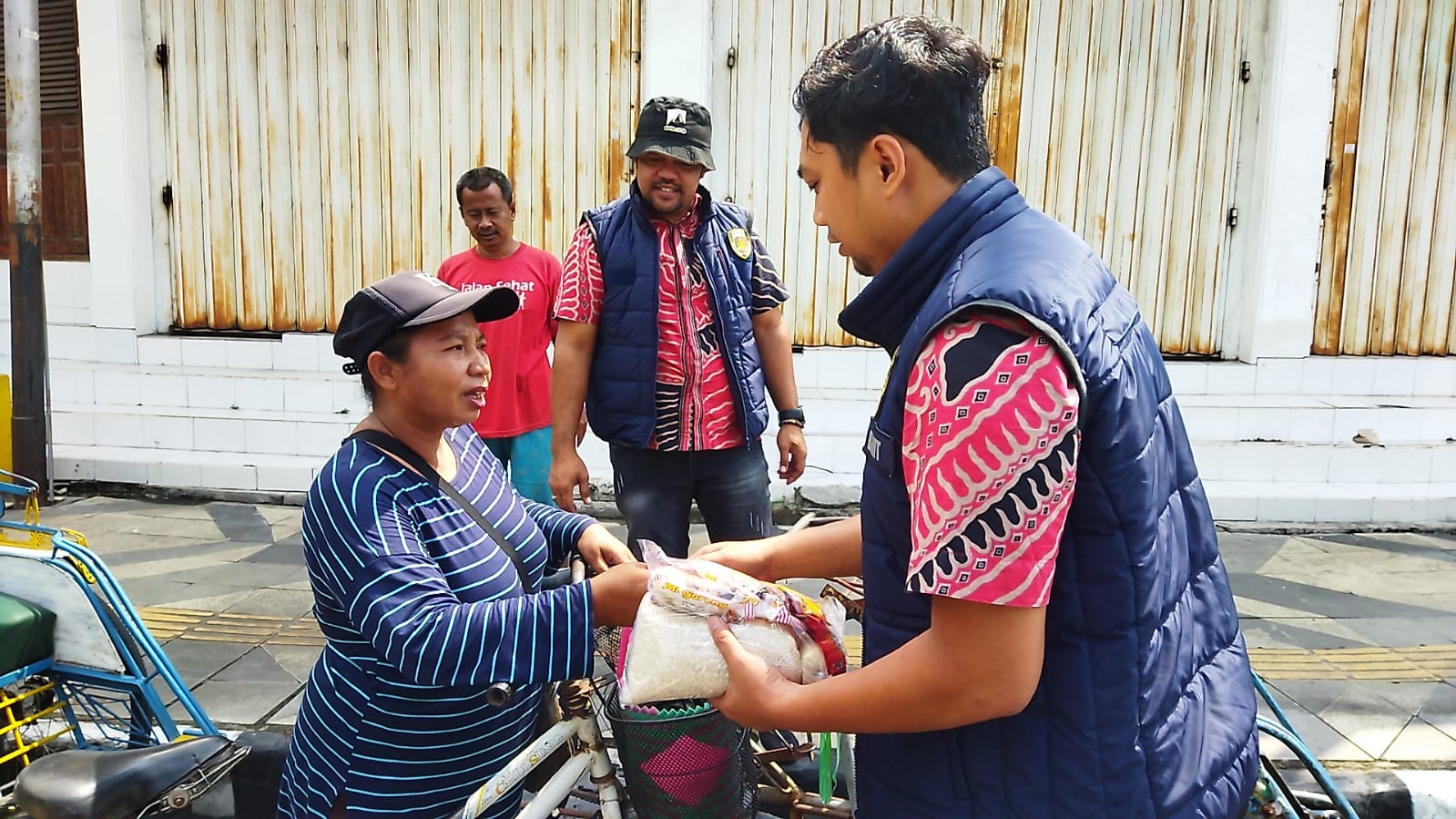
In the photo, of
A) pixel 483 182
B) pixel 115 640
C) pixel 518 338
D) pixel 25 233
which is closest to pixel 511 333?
pixel 518 338

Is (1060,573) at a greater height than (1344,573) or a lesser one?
greater

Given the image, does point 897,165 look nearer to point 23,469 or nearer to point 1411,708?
point 1411,708

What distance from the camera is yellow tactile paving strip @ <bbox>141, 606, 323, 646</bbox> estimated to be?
436 centimetres

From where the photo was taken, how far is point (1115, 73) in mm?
6602

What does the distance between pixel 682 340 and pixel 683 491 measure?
524 millimetres

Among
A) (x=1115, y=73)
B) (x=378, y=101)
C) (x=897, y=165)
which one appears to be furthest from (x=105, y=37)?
(x=897, y=165)

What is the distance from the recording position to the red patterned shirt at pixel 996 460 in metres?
1.08

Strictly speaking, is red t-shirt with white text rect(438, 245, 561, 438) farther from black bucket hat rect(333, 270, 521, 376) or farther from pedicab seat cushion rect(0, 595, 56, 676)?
black bucket hat rect(333, 270, 521, 376)

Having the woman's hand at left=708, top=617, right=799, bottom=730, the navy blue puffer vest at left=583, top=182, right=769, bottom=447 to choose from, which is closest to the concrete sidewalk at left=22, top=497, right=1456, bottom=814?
the navy blue puffer vest at left=583, top=182, right=769, bottom=447

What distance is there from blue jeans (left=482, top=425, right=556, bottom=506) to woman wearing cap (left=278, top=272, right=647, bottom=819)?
8.12ft

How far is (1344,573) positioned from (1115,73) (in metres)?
3.31

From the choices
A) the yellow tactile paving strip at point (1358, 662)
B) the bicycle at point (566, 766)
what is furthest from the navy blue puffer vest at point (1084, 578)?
the yellow tactile paving strip at point (1358, 662)

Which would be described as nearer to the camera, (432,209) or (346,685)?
(346,685)

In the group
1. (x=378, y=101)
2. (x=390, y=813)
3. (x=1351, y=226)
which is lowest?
(x=390, y=813)
